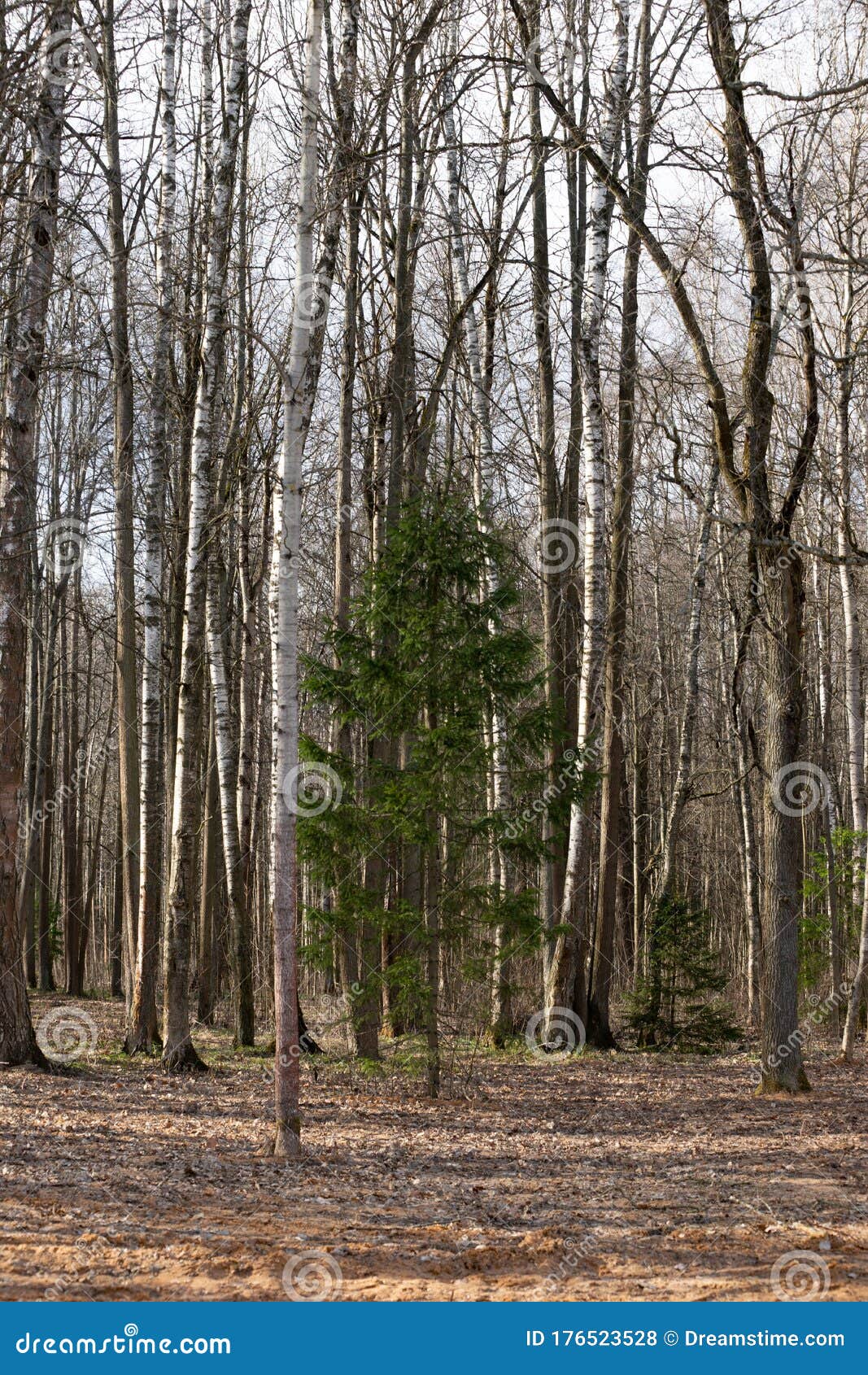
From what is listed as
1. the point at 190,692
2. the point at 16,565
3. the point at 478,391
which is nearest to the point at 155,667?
the point at 190,692

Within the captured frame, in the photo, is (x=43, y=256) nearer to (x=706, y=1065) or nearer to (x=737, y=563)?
(x=706, y=1065)

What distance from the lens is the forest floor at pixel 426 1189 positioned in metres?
4.71

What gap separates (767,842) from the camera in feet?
32.2

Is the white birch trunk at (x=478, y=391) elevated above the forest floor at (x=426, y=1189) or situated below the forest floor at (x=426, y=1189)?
above

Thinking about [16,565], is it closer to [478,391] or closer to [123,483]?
[123,483]

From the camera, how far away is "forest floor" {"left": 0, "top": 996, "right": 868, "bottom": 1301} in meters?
4.71

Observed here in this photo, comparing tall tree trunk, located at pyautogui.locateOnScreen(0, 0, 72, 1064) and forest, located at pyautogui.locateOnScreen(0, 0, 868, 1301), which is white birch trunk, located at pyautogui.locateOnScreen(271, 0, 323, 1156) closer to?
forest, located at pyautogui.locateOnScreen(0, 0, 868, 1301)

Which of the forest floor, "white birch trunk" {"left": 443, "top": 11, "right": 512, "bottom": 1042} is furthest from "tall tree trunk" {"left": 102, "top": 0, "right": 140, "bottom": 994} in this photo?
"white birch trunk" {"left": 443, "top": 11, "right": 512, "bottom": 1042}

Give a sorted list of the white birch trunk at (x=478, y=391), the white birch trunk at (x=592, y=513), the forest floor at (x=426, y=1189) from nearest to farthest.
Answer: the forest floor at (x=426, y=1189)
the white birch trunk at (x=592, y=513)
the white birch trunk at (x=478, y=391)

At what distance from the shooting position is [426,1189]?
6539mm

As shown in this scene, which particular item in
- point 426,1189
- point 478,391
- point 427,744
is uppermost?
point 478,391

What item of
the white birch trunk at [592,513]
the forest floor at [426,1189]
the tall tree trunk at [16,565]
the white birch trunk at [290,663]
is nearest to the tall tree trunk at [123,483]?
the tall tree trunk at [16,565]

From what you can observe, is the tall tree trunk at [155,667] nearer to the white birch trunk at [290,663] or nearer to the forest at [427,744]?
the forest at [427,744]

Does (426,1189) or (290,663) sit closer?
(426,1189)
